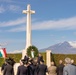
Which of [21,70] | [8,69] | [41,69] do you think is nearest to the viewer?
[21,70]

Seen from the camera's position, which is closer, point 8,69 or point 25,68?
point 25,68

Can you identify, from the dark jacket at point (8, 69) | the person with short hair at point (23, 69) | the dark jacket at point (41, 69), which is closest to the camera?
the person with short hair at point (23, 69)

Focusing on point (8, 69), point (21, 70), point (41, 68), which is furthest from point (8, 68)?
point (41, 68)

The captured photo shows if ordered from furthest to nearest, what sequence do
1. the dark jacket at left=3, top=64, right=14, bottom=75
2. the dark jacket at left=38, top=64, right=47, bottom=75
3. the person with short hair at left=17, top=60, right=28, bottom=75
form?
1. the dark jacket at left=38, top=64, right=47, bottom=75
2. the dark jacket at left=3, top=64, right=14, bottom=75
3. the person with short hair at left=17, top=60, right=28, bottom=75

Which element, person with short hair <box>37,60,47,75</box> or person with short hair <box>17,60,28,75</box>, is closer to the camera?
person with short hair <box>17,60,28,75</box>

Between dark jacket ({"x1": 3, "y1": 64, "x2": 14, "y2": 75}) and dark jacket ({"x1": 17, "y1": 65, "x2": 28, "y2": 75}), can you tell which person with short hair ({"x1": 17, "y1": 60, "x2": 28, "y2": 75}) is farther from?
dark jacket ({"x1": 3, "y1": 64, "x2": 14, "y2": 75})

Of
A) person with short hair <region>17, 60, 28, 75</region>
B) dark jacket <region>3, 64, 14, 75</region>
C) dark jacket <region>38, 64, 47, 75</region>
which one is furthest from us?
dark jacket <region>38, 64, 47, 75</region>

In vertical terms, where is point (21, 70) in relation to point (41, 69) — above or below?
below

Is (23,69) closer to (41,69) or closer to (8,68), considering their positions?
(8,68)

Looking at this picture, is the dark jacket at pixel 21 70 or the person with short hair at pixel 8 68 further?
the person with short hair at pixel 8 68

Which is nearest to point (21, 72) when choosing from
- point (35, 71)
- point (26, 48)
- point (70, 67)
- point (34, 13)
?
point (35, 71)

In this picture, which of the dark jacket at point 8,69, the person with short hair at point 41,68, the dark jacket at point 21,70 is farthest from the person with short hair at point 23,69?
the person with short hair at point 41,68

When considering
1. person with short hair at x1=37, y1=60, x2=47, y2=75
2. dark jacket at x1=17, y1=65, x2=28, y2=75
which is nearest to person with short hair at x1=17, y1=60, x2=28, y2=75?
dark jacket at x1=17, y1=65, x2=28, y2=75

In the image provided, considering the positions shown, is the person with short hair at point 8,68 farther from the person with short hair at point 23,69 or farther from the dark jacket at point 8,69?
the person with short hair at point 23,69
